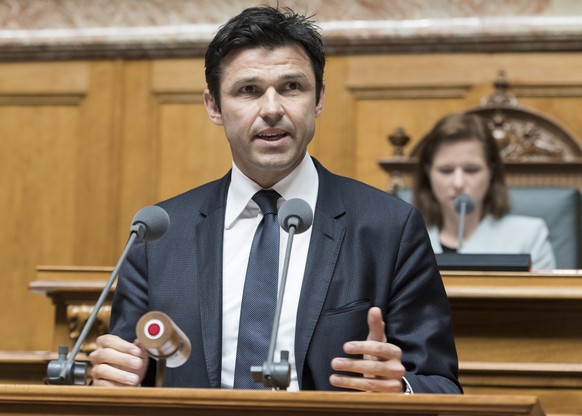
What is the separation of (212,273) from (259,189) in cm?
23

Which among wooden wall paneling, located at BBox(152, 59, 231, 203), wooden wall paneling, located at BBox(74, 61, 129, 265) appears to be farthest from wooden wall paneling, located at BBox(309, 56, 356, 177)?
wooden wall paneling, located at BBox(74, 61, 129, 265)

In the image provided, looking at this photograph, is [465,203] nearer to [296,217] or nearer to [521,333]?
[521,333]

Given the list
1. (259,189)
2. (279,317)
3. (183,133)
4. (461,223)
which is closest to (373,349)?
(279,317)

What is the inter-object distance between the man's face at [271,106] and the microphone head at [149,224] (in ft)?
1.21

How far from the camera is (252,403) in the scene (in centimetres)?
158

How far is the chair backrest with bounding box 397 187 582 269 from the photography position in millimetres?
3957

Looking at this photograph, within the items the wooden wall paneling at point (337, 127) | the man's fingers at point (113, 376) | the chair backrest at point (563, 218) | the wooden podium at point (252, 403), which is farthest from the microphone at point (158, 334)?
the wooden wall paneling at point (337, 127)

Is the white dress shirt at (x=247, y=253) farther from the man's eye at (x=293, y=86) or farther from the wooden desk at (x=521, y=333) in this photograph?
the wooden desk at (x=521, y=333)

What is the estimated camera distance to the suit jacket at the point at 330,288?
2.16 metres

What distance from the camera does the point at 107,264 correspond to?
5.34 metres

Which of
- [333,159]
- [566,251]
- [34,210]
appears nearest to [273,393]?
[566,251]

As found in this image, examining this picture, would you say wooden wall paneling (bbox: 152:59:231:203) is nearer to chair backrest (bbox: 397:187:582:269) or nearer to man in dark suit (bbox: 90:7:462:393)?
chair backrest (bbox: 397:187:582:269)

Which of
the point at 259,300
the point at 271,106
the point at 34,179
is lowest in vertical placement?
the point at 259,300

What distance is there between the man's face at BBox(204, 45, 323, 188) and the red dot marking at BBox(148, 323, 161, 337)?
2.20ft
